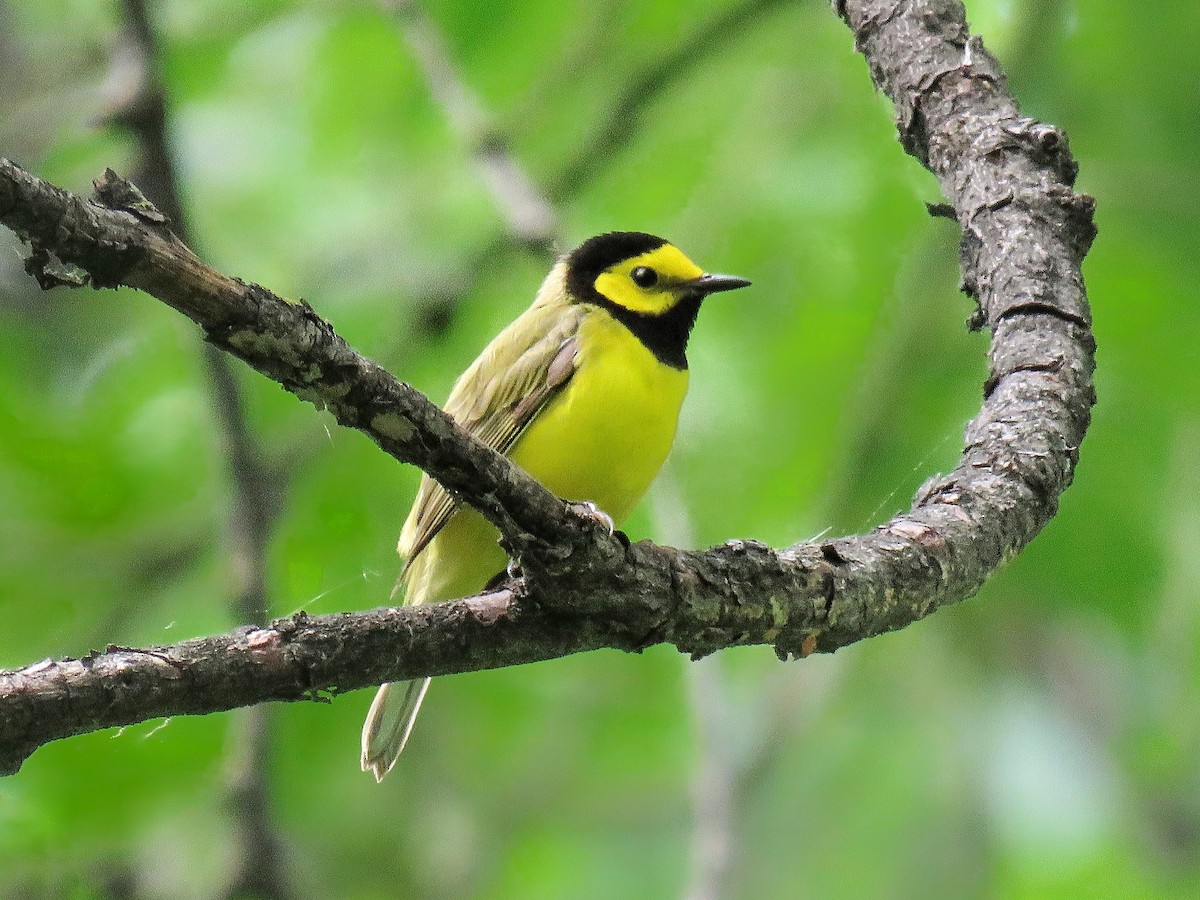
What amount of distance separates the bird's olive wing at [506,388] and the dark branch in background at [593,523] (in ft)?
4.10

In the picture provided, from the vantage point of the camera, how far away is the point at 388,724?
3936 millimetres

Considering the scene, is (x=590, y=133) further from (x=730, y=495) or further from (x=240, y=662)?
(x=240, y=662)

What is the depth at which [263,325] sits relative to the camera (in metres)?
1.59

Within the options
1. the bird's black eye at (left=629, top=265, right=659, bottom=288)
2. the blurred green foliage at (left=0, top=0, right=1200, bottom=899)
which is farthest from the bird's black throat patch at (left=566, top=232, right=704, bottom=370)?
the blurred green foliage at (left=0, top=0, right=1200, bottom=899)

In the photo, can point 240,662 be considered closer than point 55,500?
Yes

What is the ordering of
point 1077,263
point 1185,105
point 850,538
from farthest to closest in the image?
point 1185,105 < point 1077,263 < point 850,538

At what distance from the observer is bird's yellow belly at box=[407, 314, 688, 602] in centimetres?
381

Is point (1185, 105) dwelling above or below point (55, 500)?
above

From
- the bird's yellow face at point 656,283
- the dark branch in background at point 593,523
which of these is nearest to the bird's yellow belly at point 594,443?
the bird's yellow face at point 656,283

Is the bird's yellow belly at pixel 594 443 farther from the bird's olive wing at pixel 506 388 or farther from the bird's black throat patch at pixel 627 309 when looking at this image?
the bird's black throat patch at pixel 627 309

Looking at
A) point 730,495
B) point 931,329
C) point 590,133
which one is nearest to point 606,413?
point 730,495

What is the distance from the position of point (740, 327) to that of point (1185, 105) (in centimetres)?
170

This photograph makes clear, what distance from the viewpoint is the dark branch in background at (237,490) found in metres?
3.93

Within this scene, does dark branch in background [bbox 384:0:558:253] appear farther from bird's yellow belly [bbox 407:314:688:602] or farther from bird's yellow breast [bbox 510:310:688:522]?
bird's yellow breast [bbox 510:310:688:522]
